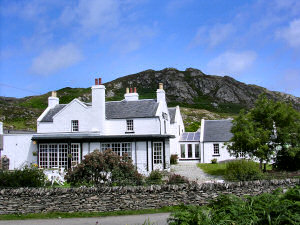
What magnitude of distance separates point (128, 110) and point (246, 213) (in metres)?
24.6

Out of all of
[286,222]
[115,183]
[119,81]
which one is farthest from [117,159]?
[119,81]

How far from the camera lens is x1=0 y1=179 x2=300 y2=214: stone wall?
41.3 ft

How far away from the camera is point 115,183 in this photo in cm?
1393

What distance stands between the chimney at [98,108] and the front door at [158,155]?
256 inches

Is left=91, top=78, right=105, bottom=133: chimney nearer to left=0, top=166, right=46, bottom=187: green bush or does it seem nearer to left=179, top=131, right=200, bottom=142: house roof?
left=179, top=131, right=200, bottom=142: house roof

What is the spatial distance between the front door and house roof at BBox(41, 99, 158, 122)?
423 centimetres

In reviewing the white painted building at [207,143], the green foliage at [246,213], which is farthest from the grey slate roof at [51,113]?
the green foliage at [246,213]

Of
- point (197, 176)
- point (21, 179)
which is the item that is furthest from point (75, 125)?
point (21, 179)

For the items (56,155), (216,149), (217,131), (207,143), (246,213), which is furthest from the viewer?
(217,131)

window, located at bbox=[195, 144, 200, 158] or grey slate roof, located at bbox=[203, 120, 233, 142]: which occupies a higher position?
grey slate roof, located at bbox=[203, 120, 233, 142]

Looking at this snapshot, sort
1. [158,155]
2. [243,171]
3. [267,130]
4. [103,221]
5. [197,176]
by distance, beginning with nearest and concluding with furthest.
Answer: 1. [103,221]
2. [243,171]
3. [267,130]
4. [197,176]
5. [158,155]

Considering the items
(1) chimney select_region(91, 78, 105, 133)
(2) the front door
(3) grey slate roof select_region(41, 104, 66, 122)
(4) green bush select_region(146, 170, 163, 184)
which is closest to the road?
(4) green bush select_region(146, 170, 163, 184)

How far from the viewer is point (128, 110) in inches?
1244

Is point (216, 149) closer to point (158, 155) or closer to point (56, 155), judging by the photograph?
point (158, 155)
